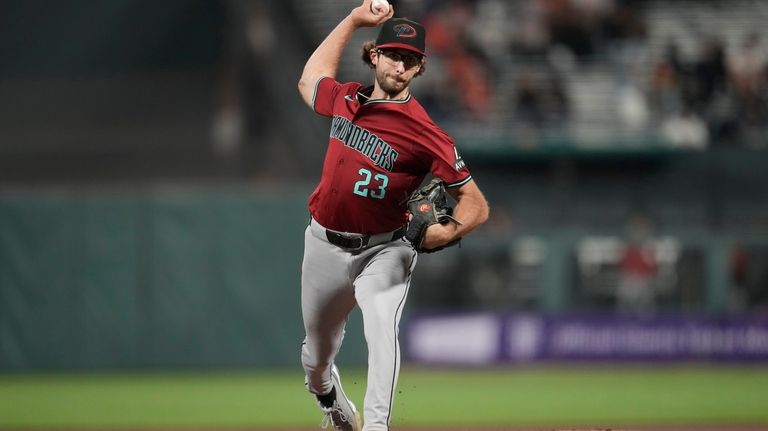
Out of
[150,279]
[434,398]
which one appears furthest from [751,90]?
[150,279]

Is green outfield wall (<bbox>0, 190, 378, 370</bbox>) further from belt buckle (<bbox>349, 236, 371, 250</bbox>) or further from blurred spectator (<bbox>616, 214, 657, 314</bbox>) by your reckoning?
belt buckle (<bbox>349, 236, 371, 250</bbox>)

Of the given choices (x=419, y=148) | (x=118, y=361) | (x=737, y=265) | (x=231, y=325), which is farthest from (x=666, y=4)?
(x=419, y=148)

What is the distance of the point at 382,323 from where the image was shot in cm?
628

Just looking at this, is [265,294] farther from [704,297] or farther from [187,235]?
[704,297]

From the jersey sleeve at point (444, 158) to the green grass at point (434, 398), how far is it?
388cm

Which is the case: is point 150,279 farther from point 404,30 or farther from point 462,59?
point 404,30

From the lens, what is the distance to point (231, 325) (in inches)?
591

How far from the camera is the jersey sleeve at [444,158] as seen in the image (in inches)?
245

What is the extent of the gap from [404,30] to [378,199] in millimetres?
939

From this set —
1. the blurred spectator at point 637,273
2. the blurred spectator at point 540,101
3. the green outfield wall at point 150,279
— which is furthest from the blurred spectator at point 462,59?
the green outfield wall at point 150,279

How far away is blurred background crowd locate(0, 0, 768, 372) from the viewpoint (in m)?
15.6

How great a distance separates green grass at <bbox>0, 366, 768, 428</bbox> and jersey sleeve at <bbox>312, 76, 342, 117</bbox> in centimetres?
393

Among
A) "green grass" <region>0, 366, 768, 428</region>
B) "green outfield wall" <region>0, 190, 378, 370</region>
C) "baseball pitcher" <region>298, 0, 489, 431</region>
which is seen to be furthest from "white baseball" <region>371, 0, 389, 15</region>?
"green outfield wall" <region>0, 190, 378, 370</region>

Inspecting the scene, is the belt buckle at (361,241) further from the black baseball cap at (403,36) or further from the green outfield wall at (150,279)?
the green outfield wall at (150,279)
